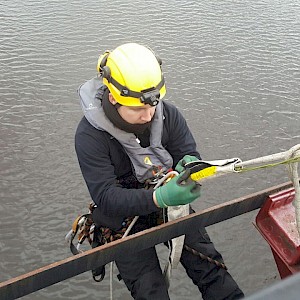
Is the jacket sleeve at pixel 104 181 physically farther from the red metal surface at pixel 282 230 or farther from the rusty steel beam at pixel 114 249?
the red metal surface at pixel 282 230

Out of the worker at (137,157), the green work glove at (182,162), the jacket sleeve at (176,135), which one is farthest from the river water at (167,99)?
the green work glove at (182,162)

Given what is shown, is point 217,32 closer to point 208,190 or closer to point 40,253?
point 208,190

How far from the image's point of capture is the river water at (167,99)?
419 centimetres

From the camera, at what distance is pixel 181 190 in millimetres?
2299

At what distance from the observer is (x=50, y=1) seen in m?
9.49

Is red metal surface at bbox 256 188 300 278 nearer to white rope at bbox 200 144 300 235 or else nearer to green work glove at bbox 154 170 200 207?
white rope at bbox 200 144 300 235

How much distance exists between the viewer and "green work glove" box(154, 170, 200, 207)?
2.30 m

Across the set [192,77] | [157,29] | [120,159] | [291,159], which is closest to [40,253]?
[120,159]

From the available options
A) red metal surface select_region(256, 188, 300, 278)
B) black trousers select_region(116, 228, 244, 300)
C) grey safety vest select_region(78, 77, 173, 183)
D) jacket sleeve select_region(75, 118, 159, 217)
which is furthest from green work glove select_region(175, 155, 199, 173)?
red metal surface select_region(256, 188, 300, 278)

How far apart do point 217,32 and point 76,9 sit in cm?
287

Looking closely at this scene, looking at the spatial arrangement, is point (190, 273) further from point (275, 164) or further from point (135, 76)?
point (135, 76)

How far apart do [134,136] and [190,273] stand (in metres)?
0.95

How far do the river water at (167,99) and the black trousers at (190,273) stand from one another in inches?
40.7

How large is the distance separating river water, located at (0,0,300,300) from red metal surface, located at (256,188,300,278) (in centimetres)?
149
